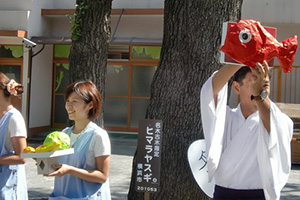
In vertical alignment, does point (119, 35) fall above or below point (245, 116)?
above

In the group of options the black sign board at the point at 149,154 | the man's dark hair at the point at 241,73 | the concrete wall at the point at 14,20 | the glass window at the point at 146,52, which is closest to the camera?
the man's dark hair at the point at 241,73

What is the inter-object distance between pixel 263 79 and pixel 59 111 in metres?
14.4

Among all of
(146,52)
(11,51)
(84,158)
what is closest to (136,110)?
(146,52)

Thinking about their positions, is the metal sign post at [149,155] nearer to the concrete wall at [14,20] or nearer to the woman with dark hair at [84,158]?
the woman with dark hair at [84,158]

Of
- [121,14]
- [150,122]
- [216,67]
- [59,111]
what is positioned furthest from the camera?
[59,111]

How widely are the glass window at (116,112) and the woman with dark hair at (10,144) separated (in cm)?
1169

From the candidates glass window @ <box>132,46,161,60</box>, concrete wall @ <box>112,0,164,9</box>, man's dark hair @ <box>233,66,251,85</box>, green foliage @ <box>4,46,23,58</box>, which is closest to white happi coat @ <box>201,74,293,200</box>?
man's dark hair @ <box>233,66,251,85</box>

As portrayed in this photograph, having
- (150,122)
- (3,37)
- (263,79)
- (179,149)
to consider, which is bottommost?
(179,149)

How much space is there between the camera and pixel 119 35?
15.2m

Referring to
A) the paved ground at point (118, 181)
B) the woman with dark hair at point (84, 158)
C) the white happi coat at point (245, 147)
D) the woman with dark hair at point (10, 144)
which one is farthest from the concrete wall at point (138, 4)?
the white happi coat at point (245, 147)

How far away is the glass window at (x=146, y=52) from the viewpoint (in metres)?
15.0

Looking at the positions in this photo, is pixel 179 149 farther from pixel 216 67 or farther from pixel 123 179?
pixel 123 179

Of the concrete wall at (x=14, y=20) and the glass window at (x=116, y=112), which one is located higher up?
the concrete wall at (x=14, y=20)

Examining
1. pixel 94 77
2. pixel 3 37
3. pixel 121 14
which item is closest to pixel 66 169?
pixel 94 77
